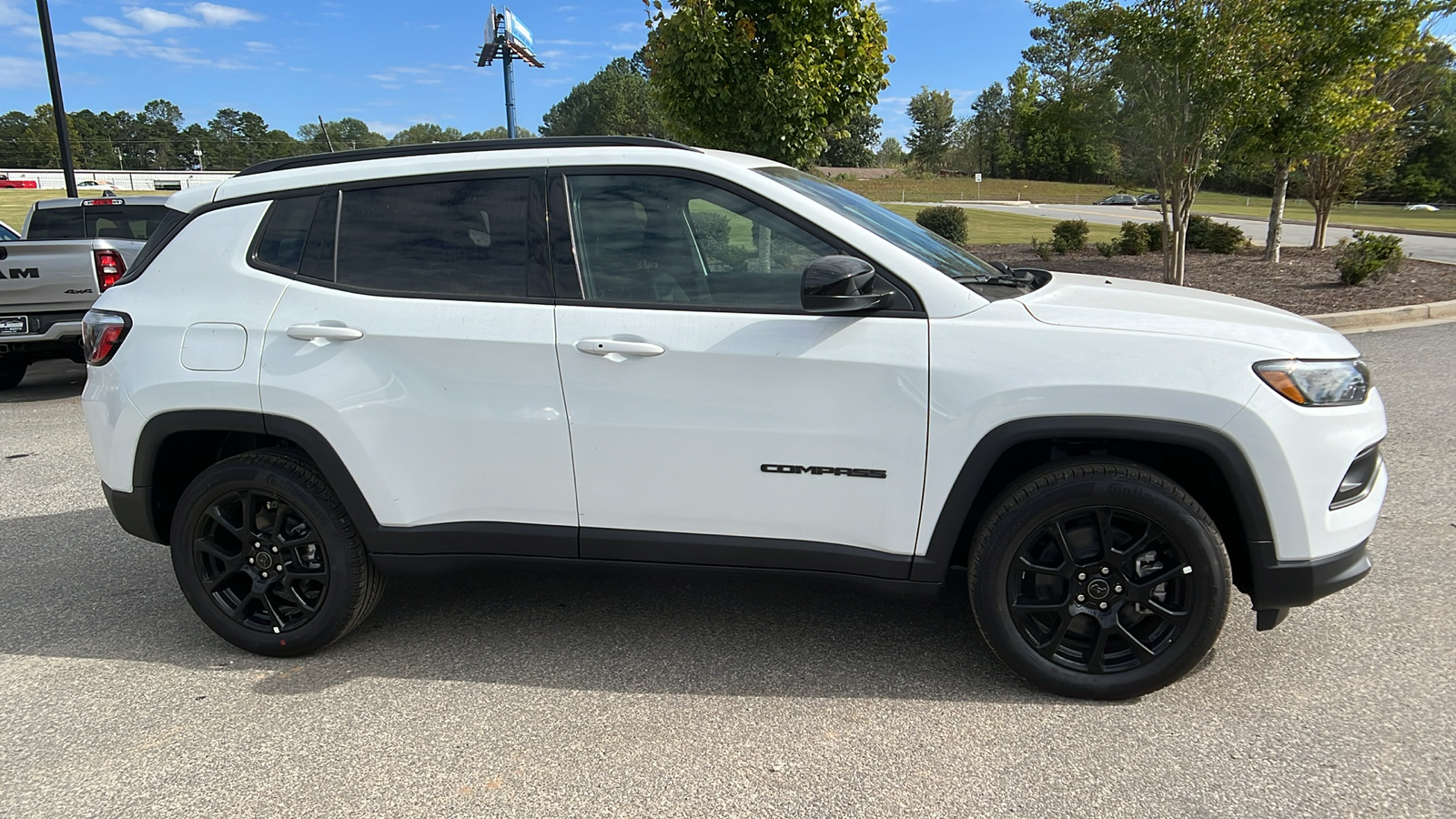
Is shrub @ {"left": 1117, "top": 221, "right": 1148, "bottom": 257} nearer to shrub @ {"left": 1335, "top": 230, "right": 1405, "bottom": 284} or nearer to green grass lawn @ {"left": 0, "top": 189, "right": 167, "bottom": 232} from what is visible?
shrub @ {"left": 1335, "top": 230, "right": 1405, "bottom": 284}

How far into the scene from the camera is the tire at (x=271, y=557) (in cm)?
341

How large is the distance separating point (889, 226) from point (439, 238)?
1.64 meters

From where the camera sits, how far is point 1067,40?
14.6 m

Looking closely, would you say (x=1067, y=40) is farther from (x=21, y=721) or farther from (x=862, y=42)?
(x=21, y=721)

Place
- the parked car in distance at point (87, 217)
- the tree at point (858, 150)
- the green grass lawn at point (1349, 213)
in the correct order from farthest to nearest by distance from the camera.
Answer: the tree at point (858, 150)
the green grass lawn at point (1349, 213)
the parked car in distance at point (87, 217)

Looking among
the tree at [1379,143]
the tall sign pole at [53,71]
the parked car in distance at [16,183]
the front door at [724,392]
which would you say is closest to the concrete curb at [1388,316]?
the tree at [1379,143]

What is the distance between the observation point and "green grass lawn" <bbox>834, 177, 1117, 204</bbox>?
6794 centimetres

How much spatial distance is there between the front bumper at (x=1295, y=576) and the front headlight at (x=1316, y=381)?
47 centimetres

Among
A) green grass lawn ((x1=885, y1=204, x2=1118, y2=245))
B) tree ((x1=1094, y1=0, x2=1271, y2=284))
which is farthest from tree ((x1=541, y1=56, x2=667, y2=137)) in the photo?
tree ((x1=1094, y1=0, x2=1271, y2=284))

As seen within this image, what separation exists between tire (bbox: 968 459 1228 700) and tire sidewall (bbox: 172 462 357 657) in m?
2.26

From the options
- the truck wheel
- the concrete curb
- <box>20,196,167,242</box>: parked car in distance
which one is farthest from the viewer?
the concrete curb

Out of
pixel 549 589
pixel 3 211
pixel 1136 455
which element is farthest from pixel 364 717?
pixel 3 211

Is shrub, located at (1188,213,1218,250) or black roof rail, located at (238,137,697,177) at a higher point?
black roof rail, located at (238,137,697,177)

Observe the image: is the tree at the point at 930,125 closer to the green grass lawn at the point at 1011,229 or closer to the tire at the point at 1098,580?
the green grass lawn at the point at 1011,229
